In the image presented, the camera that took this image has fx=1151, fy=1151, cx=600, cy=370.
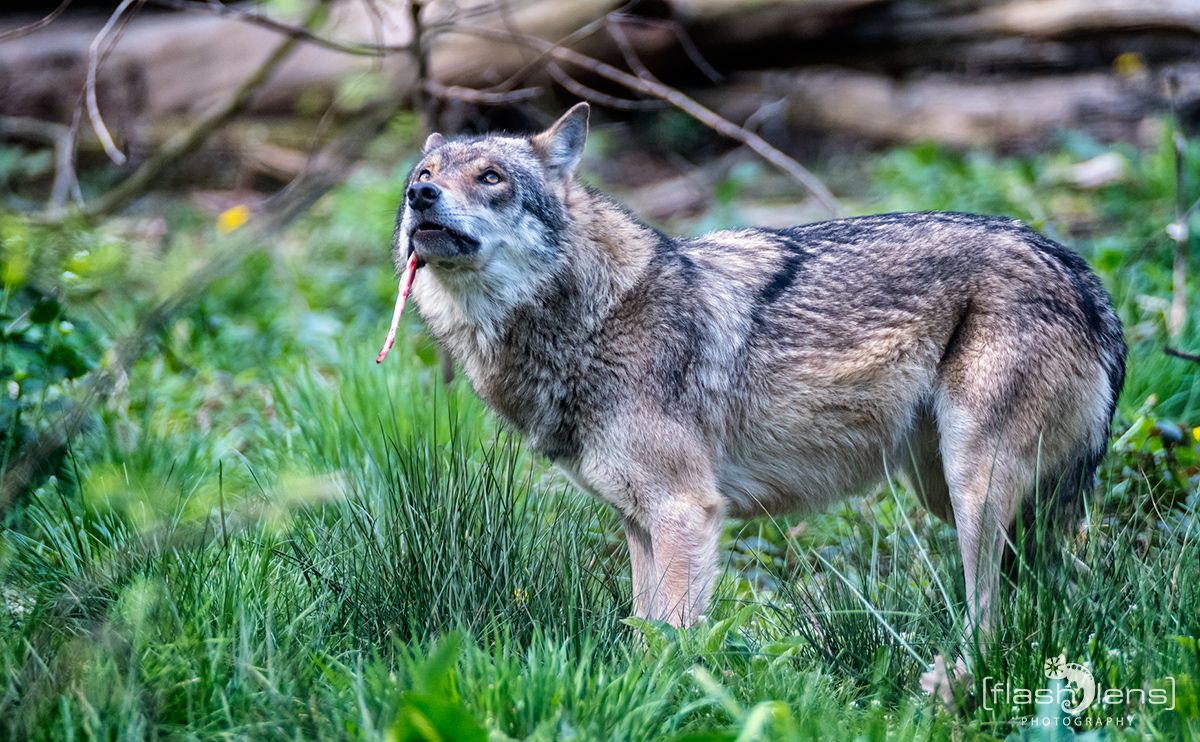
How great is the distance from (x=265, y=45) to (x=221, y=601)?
29.8ft

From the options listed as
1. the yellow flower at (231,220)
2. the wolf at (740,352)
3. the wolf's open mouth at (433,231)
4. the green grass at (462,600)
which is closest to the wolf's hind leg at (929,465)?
the wolf at (740,352)

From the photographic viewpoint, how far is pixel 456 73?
1083cm

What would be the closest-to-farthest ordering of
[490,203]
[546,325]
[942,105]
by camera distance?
1. [490,203]
2. [546,325]
3. [942,105]

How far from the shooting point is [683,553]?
452cm

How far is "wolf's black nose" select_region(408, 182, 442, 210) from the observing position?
4426mm

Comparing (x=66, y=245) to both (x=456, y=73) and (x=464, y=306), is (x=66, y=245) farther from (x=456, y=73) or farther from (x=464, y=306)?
(x=456, y=73)

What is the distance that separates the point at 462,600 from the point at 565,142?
215cm

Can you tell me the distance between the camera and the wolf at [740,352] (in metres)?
4.60

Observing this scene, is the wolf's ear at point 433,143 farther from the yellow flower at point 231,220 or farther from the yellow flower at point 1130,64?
the yellow flower at point 1130,64

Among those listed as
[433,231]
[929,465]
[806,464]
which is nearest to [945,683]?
[806,464]

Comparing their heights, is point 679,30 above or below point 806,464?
above

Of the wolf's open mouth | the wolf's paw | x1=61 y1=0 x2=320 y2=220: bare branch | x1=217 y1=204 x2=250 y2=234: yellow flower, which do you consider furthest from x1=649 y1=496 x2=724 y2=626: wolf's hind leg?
x1=217 y1=204 x2=250 y2=234: yellow flower

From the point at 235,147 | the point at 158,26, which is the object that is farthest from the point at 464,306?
the point at 158,26

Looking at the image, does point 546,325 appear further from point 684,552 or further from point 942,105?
point 942,105
